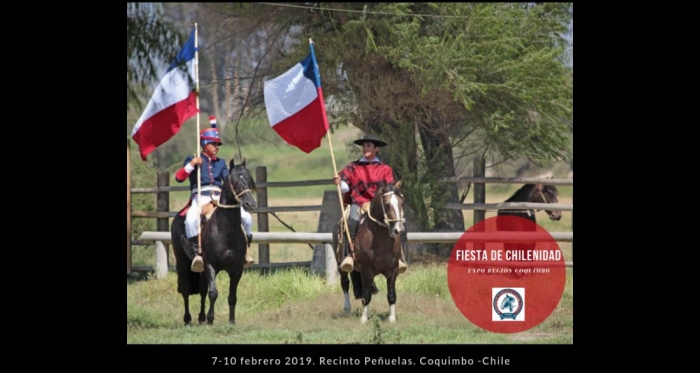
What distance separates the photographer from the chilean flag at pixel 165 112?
11719 millimetres

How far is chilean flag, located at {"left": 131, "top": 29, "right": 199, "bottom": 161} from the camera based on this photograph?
11719 mm

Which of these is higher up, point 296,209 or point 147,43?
point 147,43

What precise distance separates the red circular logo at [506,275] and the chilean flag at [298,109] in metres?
2.89

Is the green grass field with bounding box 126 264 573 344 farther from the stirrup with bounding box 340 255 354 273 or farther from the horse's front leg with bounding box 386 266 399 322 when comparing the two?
the stirrup with bounding box 340 255 354 273

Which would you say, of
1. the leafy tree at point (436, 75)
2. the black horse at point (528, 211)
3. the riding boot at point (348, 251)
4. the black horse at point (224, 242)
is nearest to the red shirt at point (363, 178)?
the riding boot at point (348, 251)

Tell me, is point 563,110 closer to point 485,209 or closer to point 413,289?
point 485,209

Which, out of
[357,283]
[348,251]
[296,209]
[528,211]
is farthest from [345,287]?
[296,209]

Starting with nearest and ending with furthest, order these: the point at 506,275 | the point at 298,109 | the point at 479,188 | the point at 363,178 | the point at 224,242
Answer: the point at 224,242 < the point at 298,109 < the point at 506,275 < the point at 363,178 < the point at 479,188

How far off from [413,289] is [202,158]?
13.4ft

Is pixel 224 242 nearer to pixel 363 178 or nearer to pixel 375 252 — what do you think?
pixel 375 252

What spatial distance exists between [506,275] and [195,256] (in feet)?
13.3

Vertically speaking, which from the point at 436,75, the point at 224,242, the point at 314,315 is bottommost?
the point at 314,315

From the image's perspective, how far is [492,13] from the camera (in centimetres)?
1644

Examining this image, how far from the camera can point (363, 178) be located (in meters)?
12.5
